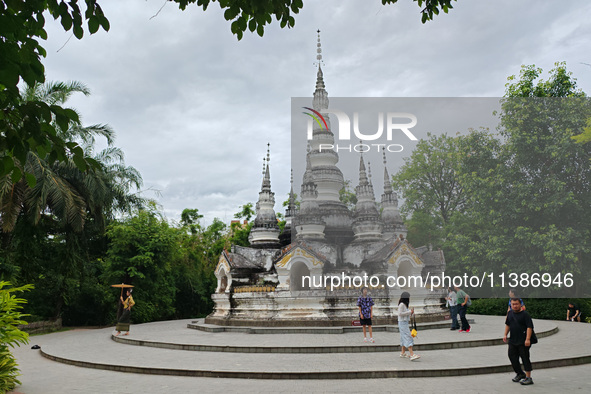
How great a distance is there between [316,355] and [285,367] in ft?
5.47

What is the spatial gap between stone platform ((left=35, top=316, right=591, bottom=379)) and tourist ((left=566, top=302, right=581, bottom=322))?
4079 millimetres

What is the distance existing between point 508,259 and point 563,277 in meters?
2.10

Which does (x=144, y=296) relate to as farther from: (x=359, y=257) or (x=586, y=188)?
(x=586, y=188)

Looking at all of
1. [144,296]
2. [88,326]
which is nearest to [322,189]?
[144,296]

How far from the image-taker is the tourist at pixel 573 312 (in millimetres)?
17797

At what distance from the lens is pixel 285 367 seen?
8.80 meters

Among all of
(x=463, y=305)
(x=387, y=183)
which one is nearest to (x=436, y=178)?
(x=387, y=183)

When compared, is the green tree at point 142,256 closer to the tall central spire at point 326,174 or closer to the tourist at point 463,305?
the tall central spire at point 326,174

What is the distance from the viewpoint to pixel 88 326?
21.2 meters

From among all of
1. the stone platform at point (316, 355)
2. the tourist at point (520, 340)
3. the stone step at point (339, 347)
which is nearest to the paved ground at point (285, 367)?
the stone platform at point (316, 355)

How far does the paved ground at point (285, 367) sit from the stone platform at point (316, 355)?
0.9 inches

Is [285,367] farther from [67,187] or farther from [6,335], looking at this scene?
[67,187]

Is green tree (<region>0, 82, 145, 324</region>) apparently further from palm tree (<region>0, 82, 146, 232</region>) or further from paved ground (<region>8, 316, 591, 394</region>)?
paved ground (<region>8, 316, 591, 394</region>)

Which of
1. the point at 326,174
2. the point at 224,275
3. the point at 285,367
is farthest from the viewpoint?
the point at 326,174
